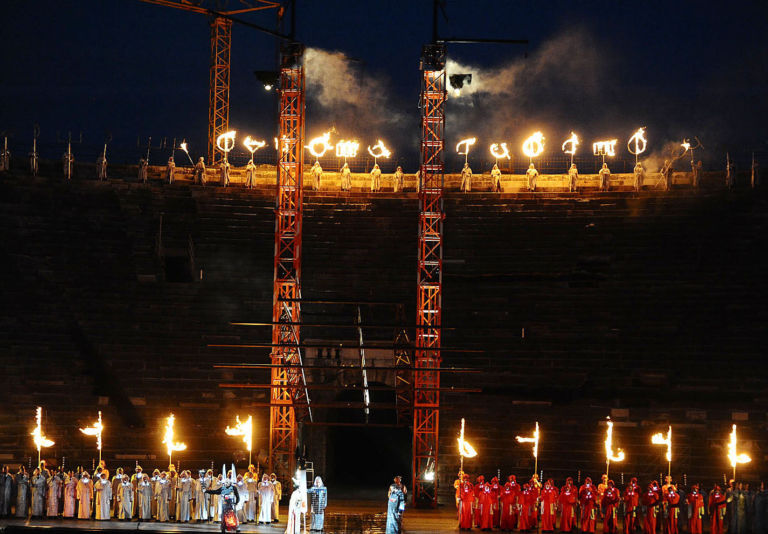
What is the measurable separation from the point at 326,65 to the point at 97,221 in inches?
489

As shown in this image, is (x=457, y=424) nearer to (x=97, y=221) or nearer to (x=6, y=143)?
(x=97, y=221)

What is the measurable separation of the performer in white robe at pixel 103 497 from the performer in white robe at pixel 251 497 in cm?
303

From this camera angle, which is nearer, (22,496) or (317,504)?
(317,504)

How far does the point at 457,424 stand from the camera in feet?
81.3

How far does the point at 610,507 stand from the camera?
20.2 metres

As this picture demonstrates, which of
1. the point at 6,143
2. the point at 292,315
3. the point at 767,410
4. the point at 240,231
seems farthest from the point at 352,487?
the point at 6,143

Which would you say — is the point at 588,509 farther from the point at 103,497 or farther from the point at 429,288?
the point at 103,497

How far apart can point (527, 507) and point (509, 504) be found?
399 millimetres

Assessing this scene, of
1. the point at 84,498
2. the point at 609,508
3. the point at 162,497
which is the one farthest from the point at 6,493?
the point at 609,508

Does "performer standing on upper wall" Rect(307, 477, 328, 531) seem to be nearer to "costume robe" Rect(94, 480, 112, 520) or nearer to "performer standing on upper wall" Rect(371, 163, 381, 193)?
"costume robe" Rect(94, 480, 112, 520)

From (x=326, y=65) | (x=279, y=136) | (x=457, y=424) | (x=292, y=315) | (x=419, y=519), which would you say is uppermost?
(x=326, y=65)

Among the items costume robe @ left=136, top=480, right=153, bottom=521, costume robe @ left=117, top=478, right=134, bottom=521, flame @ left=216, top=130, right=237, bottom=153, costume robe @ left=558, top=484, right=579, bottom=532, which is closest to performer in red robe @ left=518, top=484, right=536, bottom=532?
costume robe @ left=558, top=484, right=579, bottom=532

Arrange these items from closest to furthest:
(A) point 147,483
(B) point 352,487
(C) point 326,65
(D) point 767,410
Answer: (A) point 147,483
(D) point 767,410
(B) point 352,487
(C) point 326,65

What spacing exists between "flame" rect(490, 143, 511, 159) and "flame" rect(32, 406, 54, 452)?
17.2 metres
